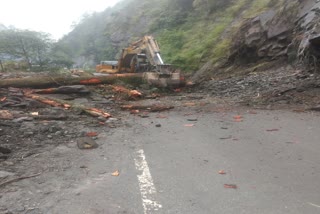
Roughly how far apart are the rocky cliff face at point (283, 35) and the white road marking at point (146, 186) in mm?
8713

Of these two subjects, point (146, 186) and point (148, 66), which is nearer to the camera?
point (146, 186)

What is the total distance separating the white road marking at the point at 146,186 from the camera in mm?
3951

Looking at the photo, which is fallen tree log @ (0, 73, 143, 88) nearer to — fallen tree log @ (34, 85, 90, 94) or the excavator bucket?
fallen tree log @ (34, 85, 90, 94)

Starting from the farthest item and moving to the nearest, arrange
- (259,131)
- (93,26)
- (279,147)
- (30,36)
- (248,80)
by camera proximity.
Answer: (93,26) < (30,36) < (248,80) < (259,131) < (279,147)

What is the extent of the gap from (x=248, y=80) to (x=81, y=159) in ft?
Answer: 31.7

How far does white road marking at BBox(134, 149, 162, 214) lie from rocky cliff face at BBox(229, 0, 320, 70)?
8713 mm

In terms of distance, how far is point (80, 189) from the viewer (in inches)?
177

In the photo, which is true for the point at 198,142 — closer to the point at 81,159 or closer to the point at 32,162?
the point at 81,159

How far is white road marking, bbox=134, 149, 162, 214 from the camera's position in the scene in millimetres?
3951

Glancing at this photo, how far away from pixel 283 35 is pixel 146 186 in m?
13.6

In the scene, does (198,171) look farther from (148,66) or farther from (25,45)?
(25,45)

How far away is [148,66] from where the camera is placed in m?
17.7

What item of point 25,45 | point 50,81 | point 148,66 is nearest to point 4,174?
point 50,81

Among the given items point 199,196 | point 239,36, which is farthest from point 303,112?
point 239,36
